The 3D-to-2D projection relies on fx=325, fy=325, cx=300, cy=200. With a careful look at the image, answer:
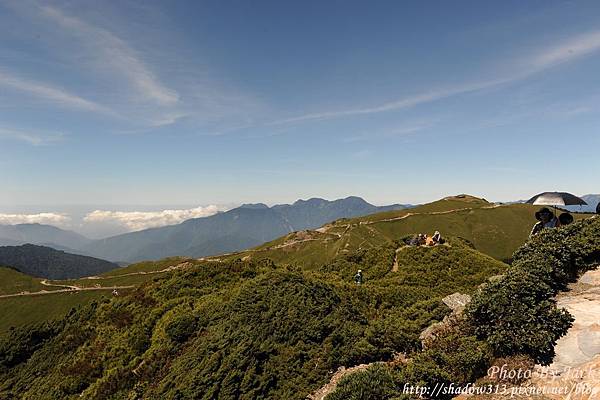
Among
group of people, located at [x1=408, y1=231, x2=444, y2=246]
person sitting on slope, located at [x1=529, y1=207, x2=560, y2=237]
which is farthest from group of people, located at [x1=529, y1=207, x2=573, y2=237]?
group of people, located at [x1=408, y1=231, x2=444, y2=246]

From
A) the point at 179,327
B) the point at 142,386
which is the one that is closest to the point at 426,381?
the point at 142,386

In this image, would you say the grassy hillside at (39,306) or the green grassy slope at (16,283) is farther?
the green grassy slope at (16,283)

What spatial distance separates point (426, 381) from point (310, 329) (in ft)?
35.6

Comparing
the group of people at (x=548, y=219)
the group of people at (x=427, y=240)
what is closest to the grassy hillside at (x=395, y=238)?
the group of people at (x=427, y=240)

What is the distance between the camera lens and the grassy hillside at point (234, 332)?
18.5m

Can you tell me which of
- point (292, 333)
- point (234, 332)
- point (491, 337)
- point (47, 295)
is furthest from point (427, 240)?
point (47, 295)

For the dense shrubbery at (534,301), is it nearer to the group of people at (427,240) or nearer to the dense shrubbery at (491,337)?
the dense shrubbery at (491,337)

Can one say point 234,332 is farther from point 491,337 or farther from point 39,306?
point 39,306

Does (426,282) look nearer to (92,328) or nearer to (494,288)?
(494,288)

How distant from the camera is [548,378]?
11.2 m

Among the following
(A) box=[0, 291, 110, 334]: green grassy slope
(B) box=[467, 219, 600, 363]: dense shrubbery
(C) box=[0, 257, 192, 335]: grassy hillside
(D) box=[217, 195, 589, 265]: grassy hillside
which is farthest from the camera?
(D) box=[217, 195, 589, 265]: grassy hillside

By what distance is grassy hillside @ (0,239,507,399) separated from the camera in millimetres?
18484

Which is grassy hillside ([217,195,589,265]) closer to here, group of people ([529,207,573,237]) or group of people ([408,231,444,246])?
group of people ([408,231,444,246])

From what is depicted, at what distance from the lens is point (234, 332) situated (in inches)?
888
